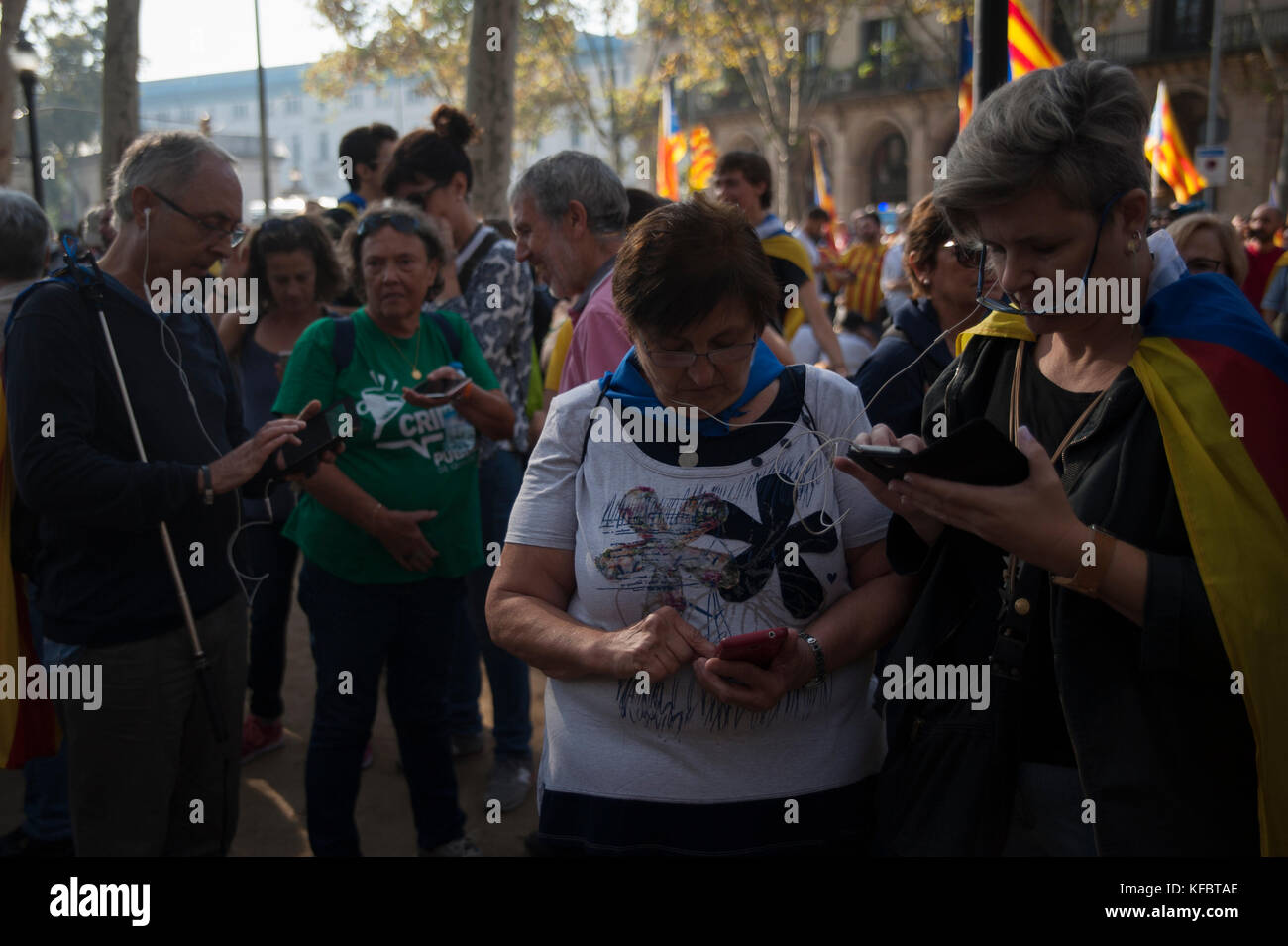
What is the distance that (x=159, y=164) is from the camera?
2.96 meters

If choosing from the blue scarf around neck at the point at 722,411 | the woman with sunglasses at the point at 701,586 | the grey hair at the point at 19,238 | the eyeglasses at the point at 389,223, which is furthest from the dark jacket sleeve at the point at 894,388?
the grey hair at the point at 19,238

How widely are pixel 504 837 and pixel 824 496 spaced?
→ 2.59 meters

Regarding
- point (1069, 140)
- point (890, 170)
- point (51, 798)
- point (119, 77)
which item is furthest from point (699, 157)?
point (890, 170)

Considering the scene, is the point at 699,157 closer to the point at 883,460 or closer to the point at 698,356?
the point at 698,356

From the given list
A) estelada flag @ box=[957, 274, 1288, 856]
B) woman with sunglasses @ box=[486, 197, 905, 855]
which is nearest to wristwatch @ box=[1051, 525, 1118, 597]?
estelada flag @ box=[957, 274, 1288, 856]

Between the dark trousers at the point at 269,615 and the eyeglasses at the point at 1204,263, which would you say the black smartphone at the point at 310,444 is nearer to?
the dark trousers at the point at 269,615

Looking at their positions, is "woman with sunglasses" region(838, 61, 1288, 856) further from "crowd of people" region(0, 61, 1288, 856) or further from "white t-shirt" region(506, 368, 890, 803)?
"white t-shirt" region(506, 368, 890, 803)

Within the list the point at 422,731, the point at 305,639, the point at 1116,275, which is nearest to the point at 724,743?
the point at 1116,275

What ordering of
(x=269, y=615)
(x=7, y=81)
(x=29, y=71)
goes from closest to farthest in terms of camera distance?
(x=269, y=615) → (x=29, y=71) → (x=7, y=81)

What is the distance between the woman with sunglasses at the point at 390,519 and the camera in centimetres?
348

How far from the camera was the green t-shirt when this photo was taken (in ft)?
11.6

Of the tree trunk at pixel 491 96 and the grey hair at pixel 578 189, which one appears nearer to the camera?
the grey hair at pixel 578 189

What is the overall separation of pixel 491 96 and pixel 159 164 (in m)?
7.30

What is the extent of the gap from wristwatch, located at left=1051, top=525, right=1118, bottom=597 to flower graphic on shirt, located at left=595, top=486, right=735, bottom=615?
631mm
